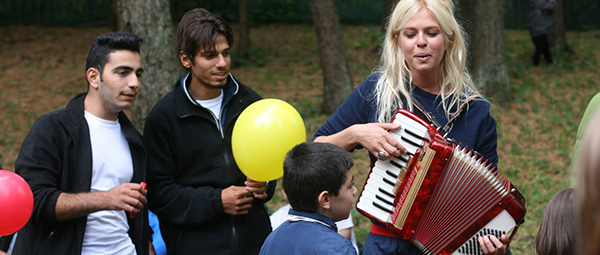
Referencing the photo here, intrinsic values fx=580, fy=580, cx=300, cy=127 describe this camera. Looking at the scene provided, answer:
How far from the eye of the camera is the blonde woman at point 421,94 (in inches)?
113

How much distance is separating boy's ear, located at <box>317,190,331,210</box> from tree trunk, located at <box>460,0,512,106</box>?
837 cm

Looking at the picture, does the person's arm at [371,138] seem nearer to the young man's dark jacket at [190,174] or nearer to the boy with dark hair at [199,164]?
the boy with dark hair at [199,164]

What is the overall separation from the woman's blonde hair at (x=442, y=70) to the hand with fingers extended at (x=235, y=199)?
914 mm

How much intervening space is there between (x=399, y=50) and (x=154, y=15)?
11.8ft

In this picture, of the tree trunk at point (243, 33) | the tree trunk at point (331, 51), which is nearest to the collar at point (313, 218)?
the tree trunk at point (331, 51)

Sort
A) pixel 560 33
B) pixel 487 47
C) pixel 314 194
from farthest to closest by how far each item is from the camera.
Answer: pixel 560 33 → pixel 487 47 → pixel 314 194

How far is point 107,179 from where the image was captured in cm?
316

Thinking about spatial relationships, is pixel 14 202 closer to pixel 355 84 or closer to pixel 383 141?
pixel 383 141

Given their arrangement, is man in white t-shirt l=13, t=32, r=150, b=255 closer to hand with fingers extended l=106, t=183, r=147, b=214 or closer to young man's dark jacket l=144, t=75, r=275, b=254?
hand with fingers extended l=106, t=183, r=147, b=214

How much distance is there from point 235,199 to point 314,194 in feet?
2.51

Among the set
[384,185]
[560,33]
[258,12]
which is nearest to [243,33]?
[258,12]

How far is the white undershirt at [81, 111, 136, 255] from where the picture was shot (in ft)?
10.2

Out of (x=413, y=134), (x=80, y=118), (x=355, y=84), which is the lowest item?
(x=355, y=84)

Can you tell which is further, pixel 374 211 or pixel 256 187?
pixel 256 187
